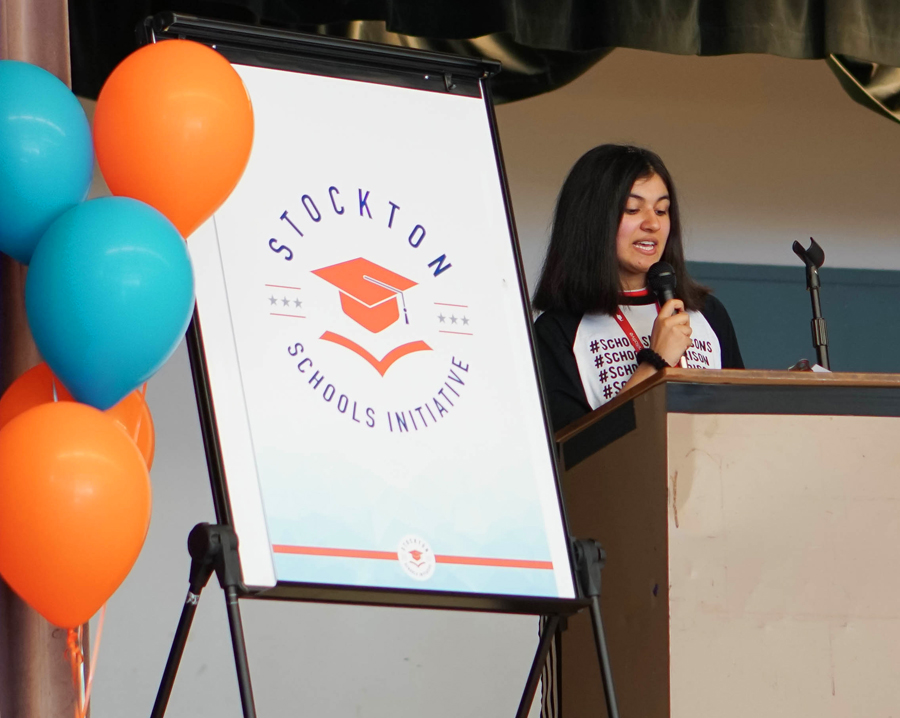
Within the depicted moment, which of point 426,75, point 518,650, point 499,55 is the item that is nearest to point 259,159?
point 426,75

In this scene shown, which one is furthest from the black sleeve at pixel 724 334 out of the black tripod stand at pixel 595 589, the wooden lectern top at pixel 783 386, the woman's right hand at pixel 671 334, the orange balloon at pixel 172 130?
the orange balloon at pixel 172 130

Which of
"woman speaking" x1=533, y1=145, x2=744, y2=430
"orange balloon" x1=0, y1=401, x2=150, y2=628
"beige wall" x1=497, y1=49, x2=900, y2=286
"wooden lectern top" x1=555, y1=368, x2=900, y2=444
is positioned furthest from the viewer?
"beige wall" x1=497, y1=49, x2=900, y2=286

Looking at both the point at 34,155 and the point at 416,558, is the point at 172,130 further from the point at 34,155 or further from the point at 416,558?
the point at 416,558

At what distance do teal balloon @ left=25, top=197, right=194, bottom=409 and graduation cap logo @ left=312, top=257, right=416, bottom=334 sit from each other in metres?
0.30

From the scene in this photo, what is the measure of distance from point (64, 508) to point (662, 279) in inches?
48.6

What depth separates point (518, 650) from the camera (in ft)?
10.0

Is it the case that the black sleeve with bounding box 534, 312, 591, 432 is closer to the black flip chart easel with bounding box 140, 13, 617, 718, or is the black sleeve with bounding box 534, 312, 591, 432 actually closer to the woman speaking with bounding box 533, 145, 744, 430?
the woman speaking with bounding box 533, 145, 744, 430

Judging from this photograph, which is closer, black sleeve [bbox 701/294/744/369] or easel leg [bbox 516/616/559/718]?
easel leg [bbox 516/616/559/718]

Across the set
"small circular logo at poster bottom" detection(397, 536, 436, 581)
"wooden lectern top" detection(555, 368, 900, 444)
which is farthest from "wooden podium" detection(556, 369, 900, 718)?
"small circular logo at poster bottom" detection(397, 536, 436, 581)

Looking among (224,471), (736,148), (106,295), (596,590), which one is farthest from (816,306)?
(736,148)

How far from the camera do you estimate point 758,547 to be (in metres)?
1.73

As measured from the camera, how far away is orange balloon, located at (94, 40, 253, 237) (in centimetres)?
142

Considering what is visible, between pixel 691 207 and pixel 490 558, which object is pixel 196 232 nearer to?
pixel 490 558

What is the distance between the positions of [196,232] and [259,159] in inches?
5.8
